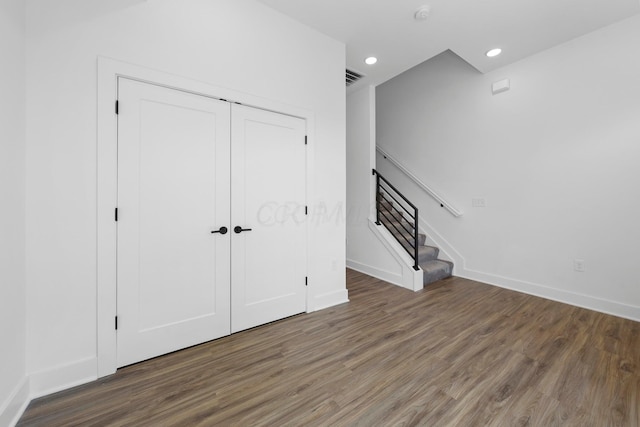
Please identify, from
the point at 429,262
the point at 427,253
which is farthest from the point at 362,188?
the point at 429,262

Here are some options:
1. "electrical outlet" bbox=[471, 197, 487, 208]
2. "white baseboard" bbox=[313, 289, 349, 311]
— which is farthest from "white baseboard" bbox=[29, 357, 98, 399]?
"electrical outlet" bbox=[471, 197, 487, 208]

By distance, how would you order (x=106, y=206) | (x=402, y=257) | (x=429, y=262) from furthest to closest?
(x=429, y=262) → (x=402, y=257) → (x=106, y=206)

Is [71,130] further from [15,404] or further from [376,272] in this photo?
[376,272]

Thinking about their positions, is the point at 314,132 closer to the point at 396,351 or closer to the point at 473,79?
the point at 396,351

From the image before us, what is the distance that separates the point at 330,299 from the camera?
2.94 meters

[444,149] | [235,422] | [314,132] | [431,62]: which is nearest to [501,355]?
[235,422]

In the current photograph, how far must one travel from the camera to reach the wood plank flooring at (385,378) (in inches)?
55.7

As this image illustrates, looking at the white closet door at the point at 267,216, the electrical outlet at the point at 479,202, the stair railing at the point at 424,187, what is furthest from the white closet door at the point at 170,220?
the electrical outlet at the point at 479,202

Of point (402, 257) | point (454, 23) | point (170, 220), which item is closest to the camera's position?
point (170, 220)

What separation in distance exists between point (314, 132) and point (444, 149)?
268 cm

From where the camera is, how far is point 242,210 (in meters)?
2.33

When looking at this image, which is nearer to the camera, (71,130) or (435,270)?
(71,130)

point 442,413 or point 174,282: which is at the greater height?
point 174,282

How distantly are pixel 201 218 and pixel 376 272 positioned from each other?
2.81 metres
